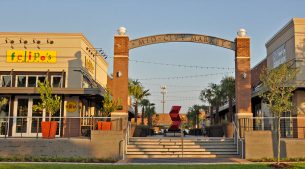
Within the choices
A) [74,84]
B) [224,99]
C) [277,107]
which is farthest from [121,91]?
[224,99]

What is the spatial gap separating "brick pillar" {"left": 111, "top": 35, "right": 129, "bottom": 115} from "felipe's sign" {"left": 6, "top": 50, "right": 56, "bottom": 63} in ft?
18.6

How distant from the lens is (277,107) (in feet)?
53.4

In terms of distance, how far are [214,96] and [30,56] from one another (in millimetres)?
25230

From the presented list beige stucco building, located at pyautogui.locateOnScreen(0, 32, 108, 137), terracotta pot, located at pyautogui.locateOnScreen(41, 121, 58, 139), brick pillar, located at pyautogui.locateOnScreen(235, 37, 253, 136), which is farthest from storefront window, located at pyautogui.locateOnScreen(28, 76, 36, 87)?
brick pillar, located at pyautogui.locateOnScreen(235, 37, 253, 136)

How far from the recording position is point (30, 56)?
84.1 ft

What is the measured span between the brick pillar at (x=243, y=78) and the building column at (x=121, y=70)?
20.9ft

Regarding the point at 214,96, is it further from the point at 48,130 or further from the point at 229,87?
the point at 48,130

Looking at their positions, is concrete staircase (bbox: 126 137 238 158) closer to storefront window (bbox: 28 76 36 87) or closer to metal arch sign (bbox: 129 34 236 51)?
metal arch sign (bbox: 129 34 236 51)

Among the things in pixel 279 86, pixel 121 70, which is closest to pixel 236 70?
pixel 279 86

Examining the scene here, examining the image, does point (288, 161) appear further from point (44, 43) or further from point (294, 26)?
point (44, 43)

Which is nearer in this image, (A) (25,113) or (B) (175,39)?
(B) (175,39)

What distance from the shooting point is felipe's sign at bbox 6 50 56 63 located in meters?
25.6

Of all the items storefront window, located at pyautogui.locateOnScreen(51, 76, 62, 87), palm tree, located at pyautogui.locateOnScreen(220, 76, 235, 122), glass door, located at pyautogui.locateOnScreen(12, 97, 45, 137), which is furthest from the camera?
palm tree, located at pyautogui.locateOnScreen(220, 76, 235, 122)

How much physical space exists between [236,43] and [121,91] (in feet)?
23.8
